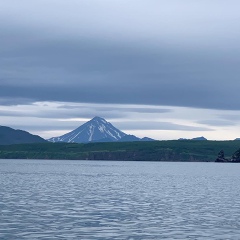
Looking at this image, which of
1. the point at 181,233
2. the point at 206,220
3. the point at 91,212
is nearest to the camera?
the point at 181,233

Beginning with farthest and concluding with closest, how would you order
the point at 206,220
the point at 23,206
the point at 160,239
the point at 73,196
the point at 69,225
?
the point at 73,196, the point at 23,206, the point at 206,220, the point at 69,225, the point at 160,239

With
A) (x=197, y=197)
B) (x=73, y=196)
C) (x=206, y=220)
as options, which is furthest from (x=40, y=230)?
(x=197, y=197)

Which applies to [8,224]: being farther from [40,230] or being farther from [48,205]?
[48,205]

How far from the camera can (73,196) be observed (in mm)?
91750

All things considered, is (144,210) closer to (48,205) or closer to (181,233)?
(48,205)

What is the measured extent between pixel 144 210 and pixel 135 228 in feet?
48.2

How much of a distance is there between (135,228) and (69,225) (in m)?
6.03

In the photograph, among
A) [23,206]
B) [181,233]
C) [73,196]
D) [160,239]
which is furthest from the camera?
[73,196]

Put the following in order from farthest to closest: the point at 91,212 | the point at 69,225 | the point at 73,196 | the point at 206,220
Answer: the point at 73,196 < the point at 91,212 < the point at 206,220 < the point at 69,225

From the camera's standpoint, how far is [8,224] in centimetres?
5803

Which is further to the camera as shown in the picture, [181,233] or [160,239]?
[181,233]

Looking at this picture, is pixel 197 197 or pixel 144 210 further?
pixel 197 197

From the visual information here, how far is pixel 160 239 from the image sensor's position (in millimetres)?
50719

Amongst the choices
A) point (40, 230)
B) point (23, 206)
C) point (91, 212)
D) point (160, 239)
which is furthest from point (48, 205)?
point (160, 239)
